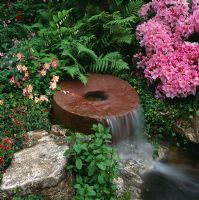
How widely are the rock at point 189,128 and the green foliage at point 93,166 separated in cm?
180

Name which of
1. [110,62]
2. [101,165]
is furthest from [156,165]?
[110,62]

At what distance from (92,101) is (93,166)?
60.2 inches

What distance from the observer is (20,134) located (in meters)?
5.68

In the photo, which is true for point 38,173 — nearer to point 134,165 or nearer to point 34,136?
point 34,136

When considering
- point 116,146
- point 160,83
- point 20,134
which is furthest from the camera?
point 160,83

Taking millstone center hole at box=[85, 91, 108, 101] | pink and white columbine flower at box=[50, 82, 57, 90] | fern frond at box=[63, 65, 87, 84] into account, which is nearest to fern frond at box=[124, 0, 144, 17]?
fern frond at box=[63, 65, 87, 84]

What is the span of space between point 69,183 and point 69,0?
412cm

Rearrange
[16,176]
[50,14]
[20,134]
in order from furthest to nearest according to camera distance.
A: 1. [50,14]
2. [20,134]
3. [16,176]

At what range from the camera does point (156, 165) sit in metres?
6.20

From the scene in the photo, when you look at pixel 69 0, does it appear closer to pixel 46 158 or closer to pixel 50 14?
pixel 50 14

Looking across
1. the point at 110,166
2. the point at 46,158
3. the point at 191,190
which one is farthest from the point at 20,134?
the point at 191,190

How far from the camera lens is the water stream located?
572 centimetres

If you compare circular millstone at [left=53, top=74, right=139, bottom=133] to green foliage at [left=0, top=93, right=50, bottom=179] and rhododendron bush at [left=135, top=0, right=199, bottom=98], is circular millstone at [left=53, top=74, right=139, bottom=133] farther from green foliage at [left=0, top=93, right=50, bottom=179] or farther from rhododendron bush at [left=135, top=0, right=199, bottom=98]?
rhododendron bush at [left=135, top=0, right=199, bottom=98]

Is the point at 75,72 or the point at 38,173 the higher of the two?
the point at 75,72
